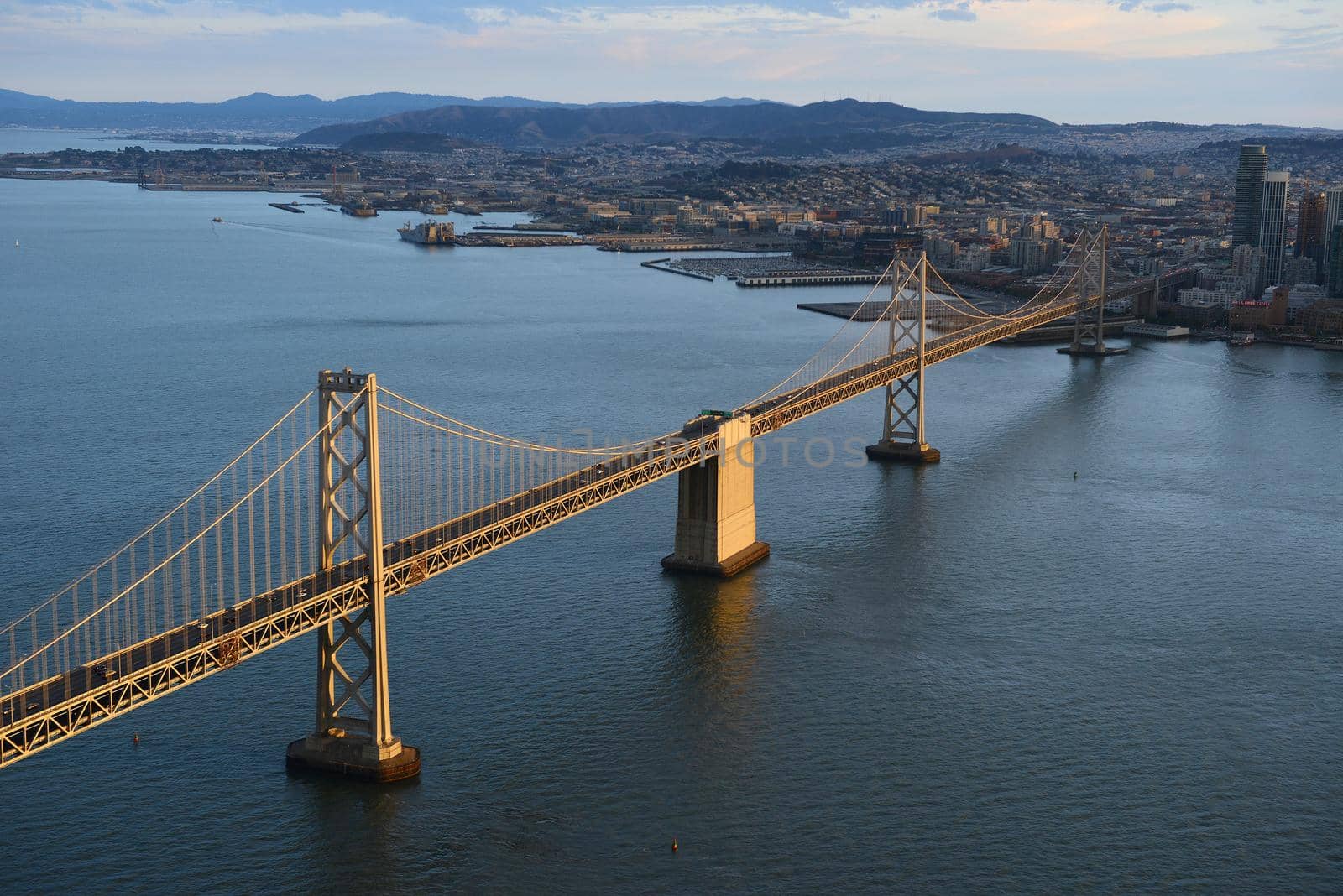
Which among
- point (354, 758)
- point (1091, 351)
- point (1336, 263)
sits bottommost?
point (354, 758)

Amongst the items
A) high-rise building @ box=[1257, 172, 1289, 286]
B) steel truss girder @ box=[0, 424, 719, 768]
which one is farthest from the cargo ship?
steel truss girder @ box=[0, 424, 719, 768]

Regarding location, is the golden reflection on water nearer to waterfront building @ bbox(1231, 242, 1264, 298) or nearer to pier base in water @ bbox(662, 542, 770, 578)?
pier base in water @ bbox(662, 542, 770, 578)

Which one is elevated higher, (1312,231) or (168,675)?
(1312,231)

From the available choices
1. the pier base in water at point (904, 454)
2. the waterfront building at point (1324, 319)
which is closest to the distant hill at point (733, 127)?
the waterfront building at point (1324, 319)

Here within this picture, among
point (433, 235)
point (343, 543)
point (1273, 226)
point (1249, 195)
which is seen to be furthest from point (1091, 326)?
point (433, 235)

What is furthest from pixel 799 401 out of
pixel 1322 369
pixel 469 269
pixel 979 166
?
pixel 979 166

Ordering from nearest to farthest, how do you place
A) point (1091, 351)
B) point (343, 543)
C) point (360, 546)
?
point (360, 546)
point (343, 543)
point (1091, 351)

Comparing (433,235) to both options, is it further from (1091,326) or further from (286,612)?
(286,612)
